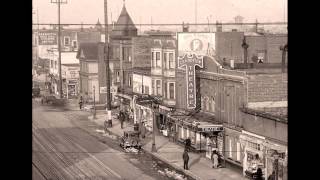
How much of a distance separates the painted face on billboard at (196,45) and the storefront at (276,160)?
618 cm

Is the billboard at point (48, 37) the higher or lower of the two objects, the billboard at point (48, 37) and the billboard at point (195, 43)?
the higher

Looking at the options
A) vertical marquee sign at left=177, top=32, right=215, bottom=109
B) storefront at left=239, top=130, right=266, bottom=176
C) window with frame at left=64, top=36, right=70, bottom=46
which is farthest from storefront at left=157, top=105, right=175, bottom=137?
window with frame at left=64, top=36, right=70, bottom=46

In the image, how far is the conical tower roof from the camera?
29.7 metres

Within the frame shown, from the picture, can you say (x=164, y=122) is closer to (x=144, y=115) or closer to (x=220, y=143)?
(x=144, y=115)

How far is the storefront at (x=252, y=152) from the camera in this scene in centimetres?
1196

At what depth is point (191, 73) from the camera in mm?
16234

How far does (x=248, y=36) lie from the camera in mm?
20828

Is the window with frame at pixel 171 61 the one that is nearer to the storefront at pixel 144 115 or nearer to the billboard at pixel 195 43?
the billboard at pixel 195 43

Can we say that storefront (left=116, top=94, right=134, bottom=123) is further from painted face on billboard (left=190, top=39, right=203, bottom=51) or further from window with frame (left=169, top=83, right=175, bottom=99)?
painted face on billboard (left=190, top=39, right=203, bottom=51)

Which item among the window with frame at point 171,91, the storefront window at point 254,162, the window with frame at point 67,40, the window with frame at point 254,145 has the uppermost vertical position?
the window with frame at point 67,40

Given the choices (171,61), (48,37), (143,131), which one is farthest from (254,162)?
(48,37)

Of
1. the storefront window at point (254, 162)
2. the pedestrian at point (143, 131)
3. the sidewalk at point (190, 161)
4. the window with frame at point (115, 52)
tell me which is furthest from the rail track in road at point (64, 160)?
the window with frame at point (115, 52)

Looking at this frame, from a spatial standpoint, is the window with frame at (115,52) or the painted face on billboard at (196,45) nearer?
the painted face on billboard at (196,45)
